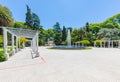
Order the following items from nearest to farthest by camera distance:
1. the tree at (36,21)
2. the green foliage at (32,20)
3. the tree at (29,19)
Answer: the tree at (29,19)
the green foliage at (32,20)
the tree at (36,21)

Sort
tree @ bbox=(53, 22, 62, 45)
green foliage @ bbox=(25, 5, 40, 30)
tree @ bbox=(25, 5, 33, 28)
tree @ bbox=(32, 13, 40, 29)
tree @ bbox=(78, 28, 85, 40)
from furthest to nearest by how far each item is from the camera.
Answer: tree @ bbox=(53, 22, 62, 45)
tree @ bbox=(32, 13, 40, 29)
green foliage @ bbox=(25, 5, 40, 30)
tree @ bbox=(25, 5, 33, 28)
tree @ bbox=(78, 28, 85, 40)

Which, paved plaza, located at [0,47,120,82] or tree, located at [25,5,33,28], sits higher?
tree, located at [25,5,33,28]

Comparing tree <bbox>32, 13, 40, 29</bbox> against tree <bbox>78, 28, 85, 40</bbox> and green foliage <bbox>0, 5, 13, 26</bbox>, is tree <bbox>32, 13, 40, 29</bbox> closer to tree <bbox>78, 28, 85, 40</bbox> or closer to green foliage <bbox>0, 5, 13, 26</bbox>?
tree <bbox>78, 28, 85, 40</bbox>

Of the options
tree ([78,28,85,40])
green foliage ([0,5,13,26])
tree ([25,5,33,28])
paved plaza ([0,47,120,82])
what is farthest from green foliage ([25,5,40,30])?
paved plaza ([0,47,120,82])

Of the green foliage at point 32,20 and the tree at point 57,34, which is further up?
the green foliage at point 32,20

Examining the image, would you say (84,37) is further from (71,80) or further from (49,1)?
(71,80)

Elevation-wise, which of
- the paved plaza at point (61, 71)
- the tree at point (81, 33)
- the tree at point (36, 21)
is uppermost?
the tree at point (36, 21)

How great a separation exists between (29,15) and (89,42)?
24473 mm

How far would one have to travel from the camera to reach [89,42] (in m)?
50.9

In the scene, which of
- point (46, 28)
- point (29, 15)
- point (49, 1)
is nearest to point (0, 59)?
point (49, 1)

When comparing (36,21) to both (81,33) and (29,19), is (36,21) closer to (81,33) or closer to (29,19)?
(29,19)

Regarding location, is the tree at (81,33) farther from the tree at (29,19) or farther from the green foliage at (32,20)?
the tree at (29,19)

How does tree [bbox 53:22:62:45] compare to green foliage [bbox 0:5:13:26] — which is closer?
green foliage [bbox 0:5:13:26]

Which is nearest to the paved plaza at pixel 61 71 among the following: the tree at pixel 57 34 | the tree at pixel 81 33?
the tree at pixel 81 33
